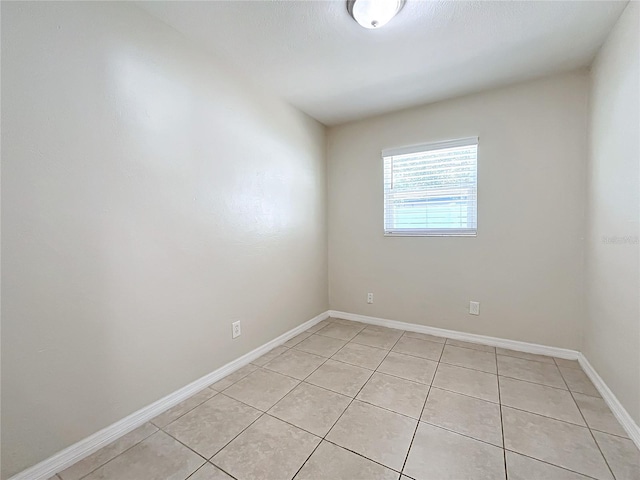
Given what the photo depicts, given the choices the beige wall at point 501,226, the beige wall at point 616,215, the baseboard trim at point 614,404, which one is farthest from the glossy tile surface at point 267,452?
the beige wall at point 501,226

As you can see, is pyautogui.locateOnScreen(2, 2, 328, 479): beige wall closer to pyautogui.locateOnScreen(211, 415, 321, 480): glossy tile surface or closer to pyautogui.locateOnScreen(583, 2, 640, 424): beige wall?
pyautogui.locateOnScreen(211, 415, 321, 480): glossy tile surface

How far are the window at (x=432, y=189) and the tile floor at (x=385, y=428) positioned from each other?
125 cm

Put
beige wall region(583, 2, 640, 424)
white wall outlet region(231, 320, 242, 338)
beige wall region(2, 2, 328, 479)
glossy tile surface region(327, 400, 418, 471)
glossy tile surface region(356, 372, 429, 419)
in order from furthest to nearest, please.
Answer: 1. white wall outlet region(231, 320, 242, 338)
2. glossy tile surface region(356, 372, 429, 419)
3. beige wall region(583, 2, 640, 424)
4. glossy tile surface region(327, 400, 418, 471)
5. beige wall region(2, 2, 328, 479)

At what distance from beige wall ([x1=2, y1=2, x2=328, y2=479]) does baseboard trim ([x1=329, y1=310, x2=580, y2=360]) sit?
1.43m

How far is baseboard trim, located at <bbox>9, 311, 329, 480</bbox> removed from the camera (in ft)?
3.90

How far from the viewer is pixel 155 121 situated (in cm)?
159

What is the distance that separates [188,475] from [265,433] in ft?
1.25

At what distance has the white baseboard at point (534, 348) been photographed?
1434 mm

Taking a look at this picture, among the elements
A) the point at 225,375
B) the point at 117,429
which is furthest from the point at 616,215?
the point at 117,429

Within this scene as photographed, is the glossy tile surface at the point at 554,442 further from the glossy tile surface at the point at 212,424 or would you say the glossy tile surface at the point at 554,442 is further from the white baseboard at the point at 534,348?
the glossy tile surface at the point at 212,424

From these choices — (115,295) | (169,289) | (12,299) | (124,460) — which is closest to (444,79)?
(169,289)

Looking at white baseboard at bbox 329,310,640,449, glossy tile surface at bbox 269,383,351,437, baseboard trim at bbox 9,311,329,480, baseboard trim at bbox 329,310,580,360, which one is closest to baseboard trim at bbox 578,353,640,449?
white baseboard at bbox 329,310,640,449

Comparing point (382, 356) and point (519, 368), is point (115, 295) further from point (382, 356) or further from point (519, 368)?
point (519, 368)

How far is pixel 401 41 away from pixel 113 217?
6.74 feet
